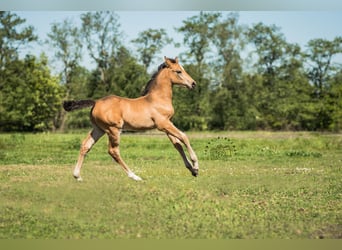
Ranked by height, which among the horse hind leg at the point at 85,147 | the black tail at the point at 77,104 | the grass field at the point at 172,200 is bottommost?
the grass field at the point at 172,200

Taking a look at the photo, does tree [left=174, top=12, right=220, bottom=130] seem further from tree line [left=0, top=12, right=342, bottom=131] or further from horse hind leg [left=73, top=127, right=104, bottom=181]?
horse hind leg [left=73, top=127, right=104, bottom=181]

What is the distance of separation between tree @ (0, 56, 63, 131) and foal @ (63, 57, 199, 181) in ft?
24.3

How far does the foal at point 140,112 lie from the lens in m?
6.60

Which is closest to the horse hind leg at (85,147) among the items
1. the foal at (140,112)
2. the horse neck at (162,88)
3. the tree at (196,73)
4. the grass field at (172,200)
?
the foal at (140,112)

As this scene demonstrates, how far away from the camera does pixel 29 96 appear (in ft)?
49.4

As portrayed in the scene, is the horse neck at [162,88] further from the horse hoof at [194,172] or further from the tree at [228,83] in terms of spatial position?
the tree at [228,83]

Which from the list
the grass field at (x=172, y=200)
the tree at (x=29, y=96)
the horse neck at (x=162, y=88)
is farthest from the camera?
the tree at (x=29, y=96)

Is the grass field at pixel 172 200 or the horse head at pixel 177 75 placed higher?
the horse head at pixel 177 75

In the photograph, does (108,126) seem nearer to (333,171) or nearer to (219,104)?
(333,171)

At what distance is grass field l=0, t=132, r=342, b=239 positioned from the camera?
5590 mm

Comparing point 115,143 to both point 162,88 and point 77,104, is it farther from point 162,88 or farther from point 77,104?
point 162,88

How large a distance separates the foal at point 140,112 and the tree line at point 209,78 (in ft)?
12.4

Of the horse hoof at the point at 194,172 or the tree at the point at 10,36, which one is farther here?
the tree at the point at 10,36

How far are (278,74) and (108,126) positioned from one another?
8553 mm
